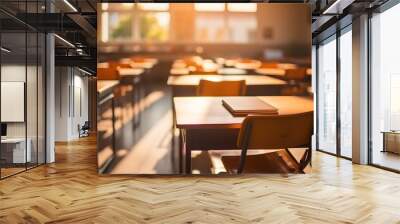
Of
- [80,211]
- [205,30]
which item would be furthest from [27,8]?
[80,211]

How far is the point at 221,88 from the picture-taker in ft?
21.8

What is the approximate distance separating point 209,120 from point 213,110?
181 millimetres

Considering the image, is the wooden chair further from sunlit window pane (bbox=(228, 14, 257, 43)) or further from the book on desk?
sunlit window pane (bbox=(228, 14, 257, 43))

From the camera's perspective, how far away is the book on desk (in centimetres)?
648

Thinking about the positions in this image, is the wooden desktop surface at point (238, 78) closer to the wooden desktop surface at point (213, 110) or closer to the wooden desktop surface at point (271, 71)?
the wooden desktop surface at point (271, 71)

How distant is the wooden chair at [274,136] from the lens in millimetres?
6477

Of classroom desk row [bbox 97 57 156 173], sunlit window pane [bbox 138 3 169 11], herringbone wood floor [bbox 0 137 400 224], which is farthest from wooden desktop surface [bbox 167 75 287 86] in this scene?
herringbone wood floor [bbox 0 137 400 224]

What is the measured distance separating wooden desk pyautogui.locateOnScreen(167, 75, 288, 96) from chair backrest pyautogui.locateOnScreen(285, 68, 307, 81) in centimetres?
14

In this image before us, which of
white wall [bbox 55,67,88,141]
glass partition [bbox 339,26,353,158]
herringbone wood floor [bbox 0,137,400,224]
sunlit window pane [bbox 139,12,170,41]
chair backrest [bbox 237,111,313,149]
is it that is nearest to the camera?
herringbone wood floor [bbox 0,137,400,224]

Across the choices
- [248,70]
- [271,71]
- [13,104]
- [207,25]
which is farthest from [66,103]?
[271,71]

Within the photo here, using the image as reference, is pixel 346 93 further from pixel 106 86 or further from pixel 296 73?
pixel 106 86

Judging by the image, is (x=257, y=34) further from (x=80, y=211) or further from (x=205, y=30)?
(x=80, y=211)

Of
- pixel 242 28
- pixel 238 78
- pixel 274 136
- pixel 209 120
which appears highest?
pixel 242 28

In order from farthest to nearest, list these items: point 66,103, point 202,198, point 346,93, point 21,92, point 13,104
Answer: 1. point 66,103
2. point 346,93
3. point 21,92
4. point 13,104
5. point 202,198
